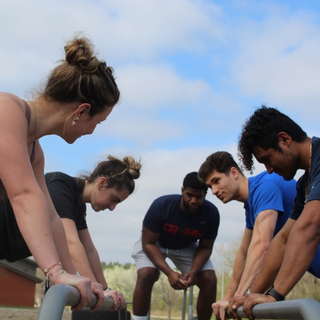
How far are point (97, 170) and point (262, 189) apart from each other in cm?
143

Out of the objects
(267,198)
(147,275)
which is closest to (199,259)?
(147,275)

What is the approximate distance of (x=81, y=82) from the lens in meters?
2.05

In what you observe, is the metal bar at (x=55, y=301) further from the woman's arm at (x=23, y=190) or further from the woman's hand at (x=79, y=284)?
the woman's arm at (x=23, y=190)

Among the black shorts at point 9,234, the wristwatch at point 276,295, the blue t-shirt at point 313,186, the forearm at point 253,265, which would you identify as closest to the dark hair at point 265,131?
the blue t-shirt at point 313,186

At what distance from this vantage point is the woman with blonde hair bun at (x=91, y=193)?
12.1 ft

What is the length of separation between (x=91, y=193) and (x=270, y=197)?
149 centimetres

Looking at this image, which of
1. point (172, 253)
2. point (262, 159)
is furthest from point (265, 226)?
point (172, 253)

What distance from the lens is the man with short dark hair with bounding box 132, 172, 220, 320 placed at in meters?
5.65

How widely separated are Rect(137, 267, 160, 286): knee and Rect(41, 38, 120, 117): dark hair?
12.7ft

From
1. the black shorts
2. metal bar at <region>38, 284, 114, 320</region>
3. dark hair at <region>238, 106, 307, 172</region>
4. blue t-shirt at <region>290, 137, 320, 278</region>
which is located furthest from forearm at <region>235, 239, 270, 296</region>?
metal bar at <region>38, 284, 114, 320</region>

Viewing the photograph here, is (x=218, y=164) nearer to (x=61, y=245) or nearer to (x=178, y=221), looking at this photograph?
(x=178, y=221)

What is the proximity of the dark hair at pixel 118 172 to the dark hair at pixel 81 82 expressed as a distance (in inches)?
78.7

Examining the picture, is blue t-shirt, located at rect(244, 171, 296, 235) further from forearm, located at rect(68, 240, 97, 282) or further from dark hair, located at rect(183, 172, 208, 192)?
forearm, located at rect(68, 240, 97, 282)

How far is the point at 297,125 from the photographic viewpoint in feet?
9.32
